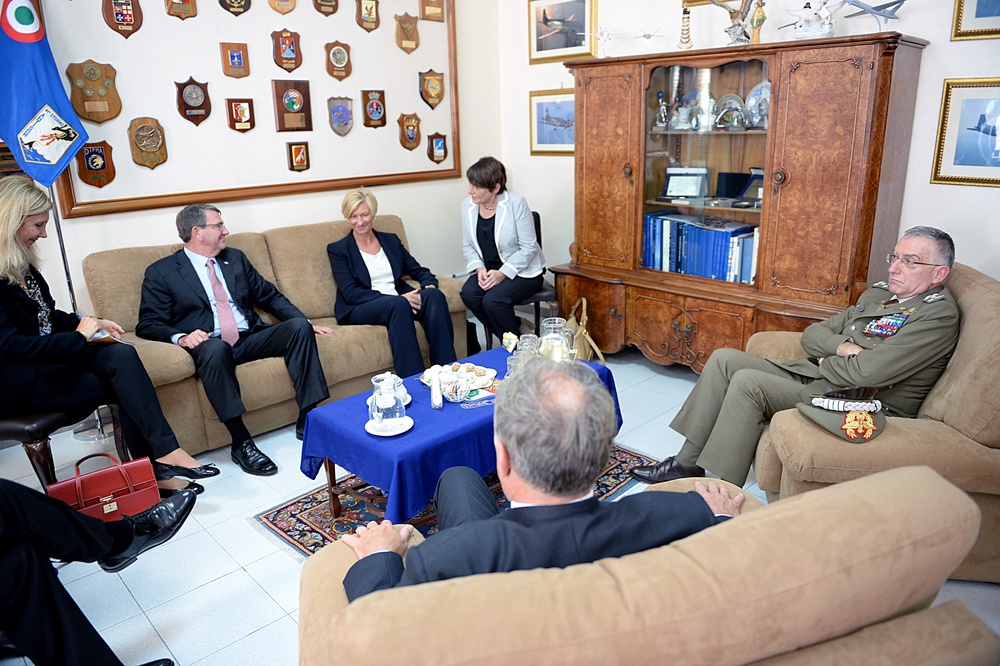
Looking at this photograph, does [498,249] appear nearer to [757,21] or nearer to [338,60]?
[338,60]

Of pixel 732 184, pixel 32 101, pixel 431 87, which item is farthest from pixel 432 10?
pixel 32 101

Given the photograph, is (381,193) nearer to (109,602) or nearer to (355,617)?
(109,602)

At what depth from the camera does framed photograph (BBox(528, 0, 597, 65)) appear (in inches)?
180

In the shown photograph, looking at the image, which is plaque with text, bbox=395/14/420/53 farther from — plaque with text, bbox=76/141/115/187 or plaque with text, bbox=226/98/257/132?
plaque with text, bbox=76/141/115/187

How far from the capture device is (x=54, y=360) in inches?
112

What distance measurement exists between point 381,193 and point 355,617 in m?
4.09

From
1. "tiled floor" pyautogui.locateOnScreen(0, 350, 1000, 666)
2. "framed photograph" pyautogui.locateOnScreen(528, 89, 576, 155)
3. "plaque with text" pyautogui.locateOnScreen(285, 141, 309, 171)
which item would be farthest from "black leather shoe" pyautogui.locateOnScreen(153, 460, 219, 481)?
"framed photograph" pyautogui.locateOnScreen(528, 89, 576, 155)

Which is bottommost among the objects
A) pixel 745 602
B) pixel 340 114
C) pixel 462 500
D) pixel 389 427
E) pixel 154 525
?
pixel 154 525

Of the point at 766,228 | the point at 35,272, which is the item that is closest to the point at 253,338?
the point at 35,272

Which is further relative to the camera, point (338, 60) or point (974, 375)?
point (338, 60)

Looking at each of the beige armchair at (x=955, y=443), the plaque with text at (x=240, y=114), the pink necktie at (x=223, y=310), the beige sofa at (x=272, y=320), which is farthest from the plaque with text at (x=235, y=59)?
the beige armchair at (x=955, y=443)

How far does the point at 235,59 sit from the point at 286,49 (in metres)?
0.32

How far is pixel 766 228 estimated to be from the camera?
359cm

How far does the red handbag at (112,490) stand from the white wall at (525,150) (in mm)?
1507
